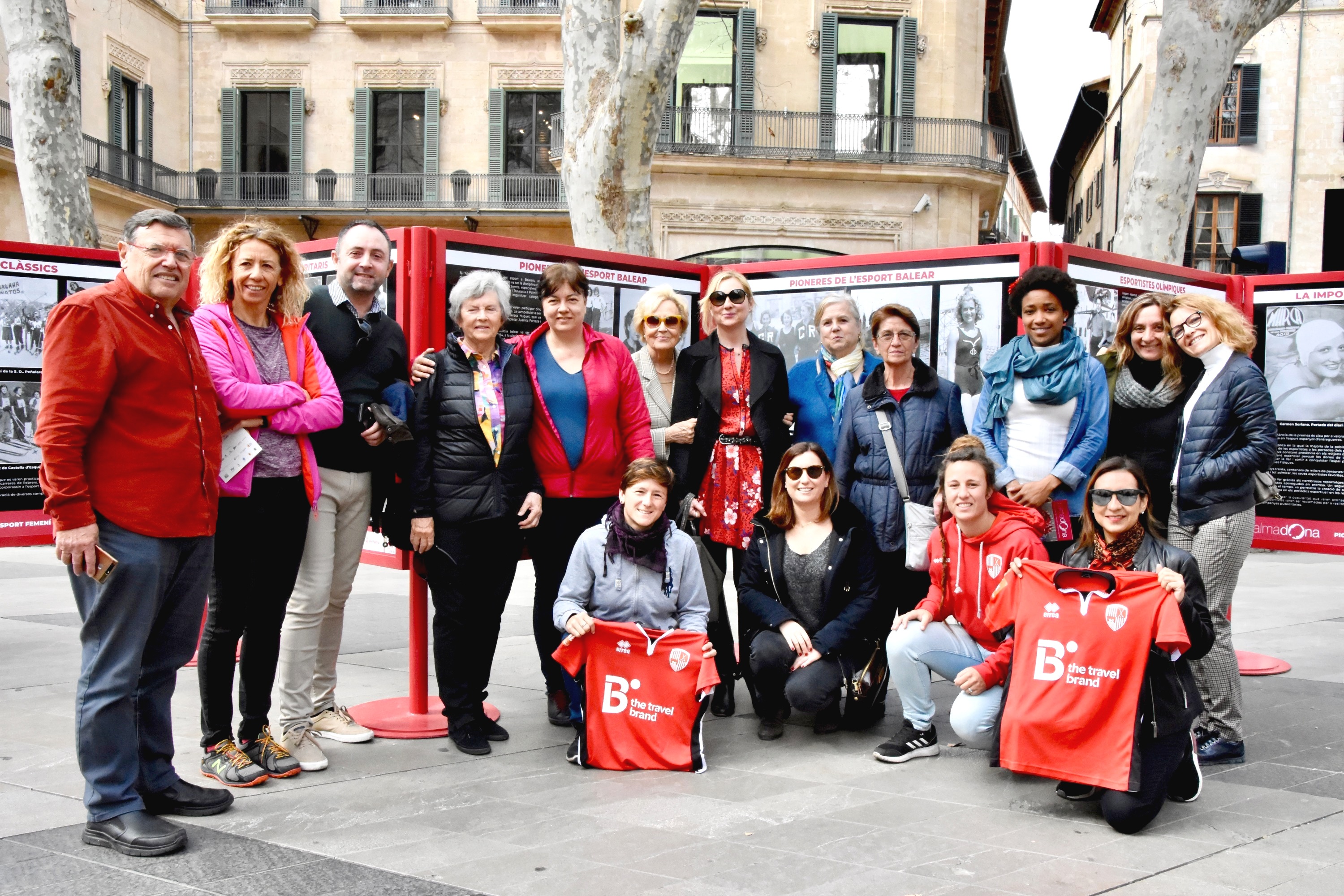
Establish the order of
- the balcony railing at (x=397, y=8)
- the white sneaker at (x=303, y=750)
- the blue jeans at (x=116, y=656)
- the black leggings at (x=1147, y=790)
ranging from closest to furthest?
the blue jeans at (x=116, y=656)
the black leggings at (x=1147, y=790)
the white sneaker at (x=303, y=750)
the balcony railing at (x=397, y=8)

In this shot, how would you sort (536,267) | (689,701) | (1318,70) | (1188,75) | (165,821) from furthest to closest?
1. (1318,70)
2. (1188,75)
3. (536,267)
4. (689,701)
5. (165,821)

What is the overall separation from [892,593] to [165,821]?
3233mm

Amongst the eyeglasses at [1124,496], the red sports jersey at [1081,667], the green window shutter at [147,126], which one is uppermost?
the green window shutter at [147,126]

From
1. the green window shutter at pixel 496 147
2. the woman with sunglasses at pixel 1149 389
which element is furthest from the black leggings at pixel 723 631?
the green window shutter at pixel 496 147

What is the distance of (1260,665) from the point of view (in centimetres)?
718

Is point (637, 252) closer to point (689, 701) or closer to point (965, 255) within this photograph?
point (965, 255)

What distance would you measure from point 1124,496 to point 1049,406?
90 cm

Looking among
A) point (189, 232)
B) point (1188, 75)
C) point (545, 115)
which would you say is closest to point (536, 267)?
point (189, 232)

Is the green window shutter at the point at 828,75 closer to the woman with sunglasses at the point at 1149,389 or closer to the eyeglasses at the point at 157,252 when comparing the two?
the woman with sunglasses at the point at 1149,389

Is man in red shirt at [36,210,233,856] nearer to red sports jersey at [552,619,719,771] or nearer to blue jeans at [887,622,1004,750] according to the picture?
red sports jersey at [552,619,719,771]

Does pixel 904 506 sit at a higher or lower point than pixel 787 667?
higher

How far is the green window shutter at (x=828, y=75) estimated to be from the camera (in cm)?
2202

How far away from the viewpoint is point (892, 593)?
5633mm

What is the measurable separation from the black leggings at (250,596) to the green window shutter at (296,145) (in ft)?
78.0
